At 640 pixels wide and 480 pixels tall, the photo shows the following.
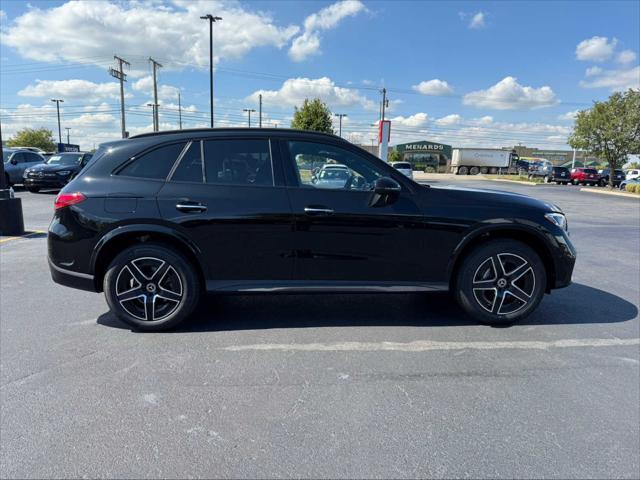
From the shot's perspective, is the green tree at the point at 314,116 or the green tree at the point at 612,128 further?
the green tree at the point at 314,116

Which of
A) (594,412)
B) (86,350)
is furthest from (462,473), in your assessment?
(86,350)

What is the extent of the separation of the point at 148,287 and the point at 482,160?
203 feet

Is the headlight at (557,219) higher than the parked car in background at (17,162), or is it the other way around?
the parked car in background at (17,162)

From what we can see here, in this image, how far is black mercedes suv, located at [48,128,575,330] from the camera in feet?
12.0

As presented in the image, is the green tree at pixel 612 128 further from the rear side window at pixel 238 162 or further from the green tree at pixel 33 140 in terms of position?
the green tree at pixel 33 140

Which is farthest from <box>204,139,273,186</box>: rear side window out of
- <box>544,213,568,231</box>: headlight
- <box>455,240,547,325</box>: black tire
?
<box>544,213,568,231</box>: headlight

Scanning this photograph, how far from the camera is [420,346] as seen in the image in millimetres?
3584

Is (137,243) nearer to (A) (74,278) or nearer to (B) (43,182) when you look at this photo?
(A) (74,278)

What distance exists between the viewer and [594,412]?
8.78 ft

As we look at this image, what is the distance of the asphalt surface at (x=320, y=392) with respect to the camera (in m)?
2.21

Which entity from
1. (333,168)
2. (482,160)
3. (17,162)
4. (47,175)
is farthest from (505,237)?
(482,160)

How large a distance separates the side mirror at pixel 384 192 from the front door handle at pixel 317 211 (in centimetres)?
38

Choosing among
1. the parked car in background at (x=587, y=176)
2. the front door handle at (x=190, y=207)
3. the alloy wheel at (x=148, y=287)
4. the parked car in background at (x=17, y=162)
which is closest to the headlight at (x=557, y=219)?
the front door handle at (x=190, y=207)

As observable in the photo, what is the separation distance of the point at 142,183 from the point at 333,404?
2.46 metres
